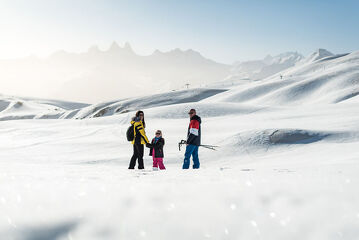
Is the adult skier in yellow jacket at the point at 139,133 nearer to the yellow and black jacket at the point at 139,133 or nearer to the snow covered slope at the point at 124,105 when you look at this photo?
the yellow and black jacket at the point at 139,133

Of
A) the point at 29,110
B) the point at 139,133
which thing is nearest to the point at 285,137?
the point at 139,133

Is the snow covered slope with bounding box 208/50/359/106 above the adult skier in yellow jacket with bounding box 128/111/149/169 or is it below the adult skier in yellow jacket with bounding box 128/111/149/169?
above

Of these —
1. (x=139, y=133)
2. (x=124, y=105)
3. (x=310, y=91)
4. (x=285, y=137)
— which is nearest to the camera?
(x=139, y=133)

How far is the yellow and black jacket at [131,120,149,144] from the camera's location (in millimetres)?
8328

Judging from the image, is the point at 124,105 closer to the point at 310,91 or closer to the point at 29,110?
the point at 310,91

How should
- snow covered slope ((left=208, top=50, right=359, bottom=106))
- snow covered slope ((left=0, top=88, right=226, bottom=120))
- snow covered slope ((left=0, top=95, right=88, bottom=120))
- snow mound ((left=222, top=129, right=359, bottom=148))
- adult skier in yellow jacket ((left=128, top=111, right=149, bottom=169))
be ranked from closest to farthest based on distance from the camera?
adult skier in yellow jacket ((left=128, top=111, right=149, bottom=169))
snow mound ((left=222, top=129, right=359, bottom=148))
snow covered slope ((left=208, top=50, right=359, bottom=106))
snow covered slope ((left=0, top=88, right=226, bottom=120))
snow covered slope ((left=0, top=95, right=88, bottom=120))

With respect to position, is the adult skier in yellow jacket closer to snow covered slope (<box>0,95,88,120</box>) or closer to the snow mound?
the snow mound

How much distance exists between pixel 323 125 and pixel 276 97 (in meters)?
35.1

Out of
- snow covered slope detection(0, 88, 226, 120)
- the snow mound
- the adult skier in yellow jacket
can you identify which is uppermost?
snow covered slope detection(0, 88, 226, 120)

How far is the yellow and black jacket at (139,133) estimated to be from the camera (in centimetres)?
833


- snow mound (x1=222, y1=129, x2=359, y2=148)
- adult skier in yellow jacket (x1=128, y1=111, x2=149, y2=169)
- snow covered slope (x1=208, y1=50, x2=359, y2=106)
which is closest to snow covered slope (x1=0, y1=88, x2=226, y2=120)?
snow covered slope (x1=208, y1=50, x2=359, y2=106)

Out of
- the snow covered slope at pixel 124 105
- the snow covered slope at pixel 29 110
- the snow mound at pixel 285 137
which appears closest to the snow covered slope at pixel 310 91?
the snow covered slope at pixel 124 105

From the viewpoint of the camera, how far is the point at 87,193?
307 cm

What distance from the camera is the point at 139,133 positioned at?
27.7 feet
